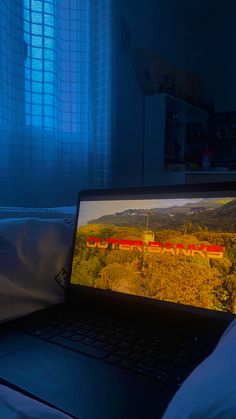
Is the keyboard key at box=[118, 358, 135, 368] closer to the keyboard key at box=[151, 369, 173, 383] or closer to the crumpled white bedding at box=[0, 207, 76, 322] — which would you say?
the keyboard key at box=[151, 369, 173, 383]

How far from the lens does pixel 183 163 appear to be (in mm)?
3062

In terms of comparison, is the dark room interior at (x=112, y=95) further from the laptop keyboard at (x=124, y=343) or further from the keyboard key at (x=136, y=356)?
the keyboard key at (x=136, y=356)

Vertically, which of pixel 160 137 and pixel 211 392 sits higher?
pixel 160 137

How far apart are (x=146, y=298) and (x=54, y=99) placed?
4.66ft

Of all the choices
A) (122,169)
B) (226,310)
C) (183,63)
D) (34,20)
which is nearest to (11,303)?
(226,310)

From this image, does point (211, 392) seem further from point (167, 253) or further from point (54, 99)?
point (54, 99)

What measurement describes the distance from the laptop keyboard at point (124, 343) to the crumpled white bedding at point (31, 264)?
0.12ft

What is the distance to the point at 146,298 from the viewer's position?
0.56 metres

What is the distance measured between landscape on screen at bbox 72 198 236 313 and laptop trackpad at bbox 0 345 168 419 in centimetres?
17

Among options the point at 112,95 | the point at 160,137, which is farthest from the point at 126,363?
the point at 160,137

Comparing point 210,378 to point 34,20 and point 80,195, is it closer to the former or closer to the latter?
point 80,195

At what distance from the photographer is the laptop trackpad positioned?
332 mm

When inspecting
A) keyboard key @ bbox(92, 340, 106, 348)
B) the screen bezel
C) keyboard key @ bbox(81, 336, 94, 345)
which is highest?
the screen bezel

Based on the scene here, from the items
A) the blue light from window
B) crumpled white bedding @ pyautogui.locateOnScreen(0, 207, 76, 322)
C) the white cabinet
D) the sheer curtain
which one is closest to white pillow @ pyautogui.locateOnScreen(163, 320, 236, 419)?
crumpled white bedding @ pyautogui.locateOnScreen(0, 207, 76, 322)
